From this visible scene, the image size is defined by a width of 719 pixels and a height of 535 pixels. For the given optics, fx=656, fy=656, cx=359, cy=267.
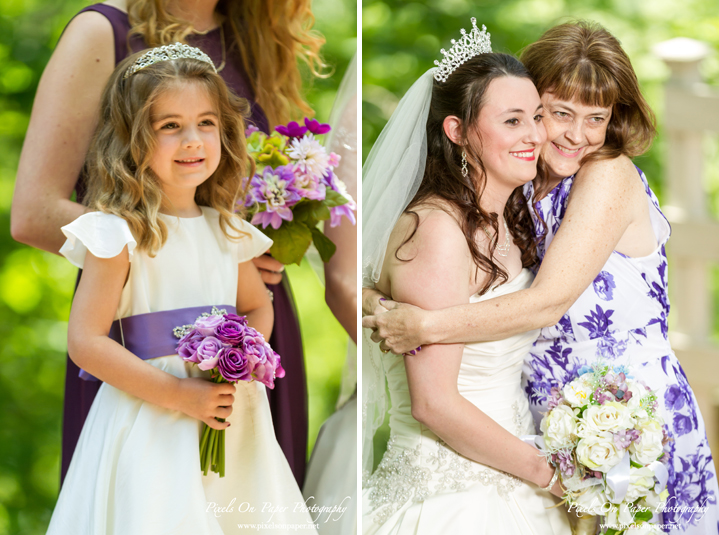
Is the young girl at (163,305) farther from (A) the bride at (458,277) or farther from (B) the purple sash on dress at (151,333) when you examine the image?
(A) the bride at (458,277)

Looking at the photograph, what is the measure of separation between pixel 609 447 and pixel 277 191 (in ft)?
3.74

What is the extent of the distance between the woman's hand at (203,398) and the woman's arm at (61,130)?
603 millimetres

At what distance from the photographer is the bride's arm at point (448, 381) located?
1.81 meters

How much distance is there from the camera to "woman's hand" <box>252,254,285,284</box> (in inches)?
79.4

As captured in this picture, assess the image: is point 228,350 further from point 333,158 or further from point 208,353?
point 333,158

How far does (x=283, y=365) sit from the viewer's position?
2.19m

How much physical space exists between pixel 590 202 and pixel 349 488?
1152 mm

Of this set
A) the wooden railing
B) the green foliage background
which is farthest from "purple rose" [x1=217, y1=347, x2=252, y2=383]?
the wooden railing

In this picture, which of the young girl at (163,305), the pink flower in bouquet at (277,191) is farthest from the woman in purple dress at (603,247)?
the young girl at (163,305)

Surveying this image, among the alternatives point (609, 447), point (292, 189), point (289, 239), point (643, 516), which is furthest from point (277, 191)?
point (643, 516)

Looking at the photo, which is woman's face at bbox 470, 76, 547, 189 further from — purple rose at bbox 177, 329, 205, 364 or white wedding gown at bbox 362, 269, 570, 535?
purple rose at bbox 177, 329, 205, 364

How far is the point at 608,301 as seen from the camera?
6.58 feet

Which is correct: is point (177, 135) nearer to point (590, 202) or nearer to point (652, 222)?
point (590, 202)

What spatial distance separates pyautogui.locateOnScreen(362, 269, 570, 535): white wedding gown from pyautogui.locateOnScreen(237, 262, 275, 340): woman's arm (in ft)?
1.47
